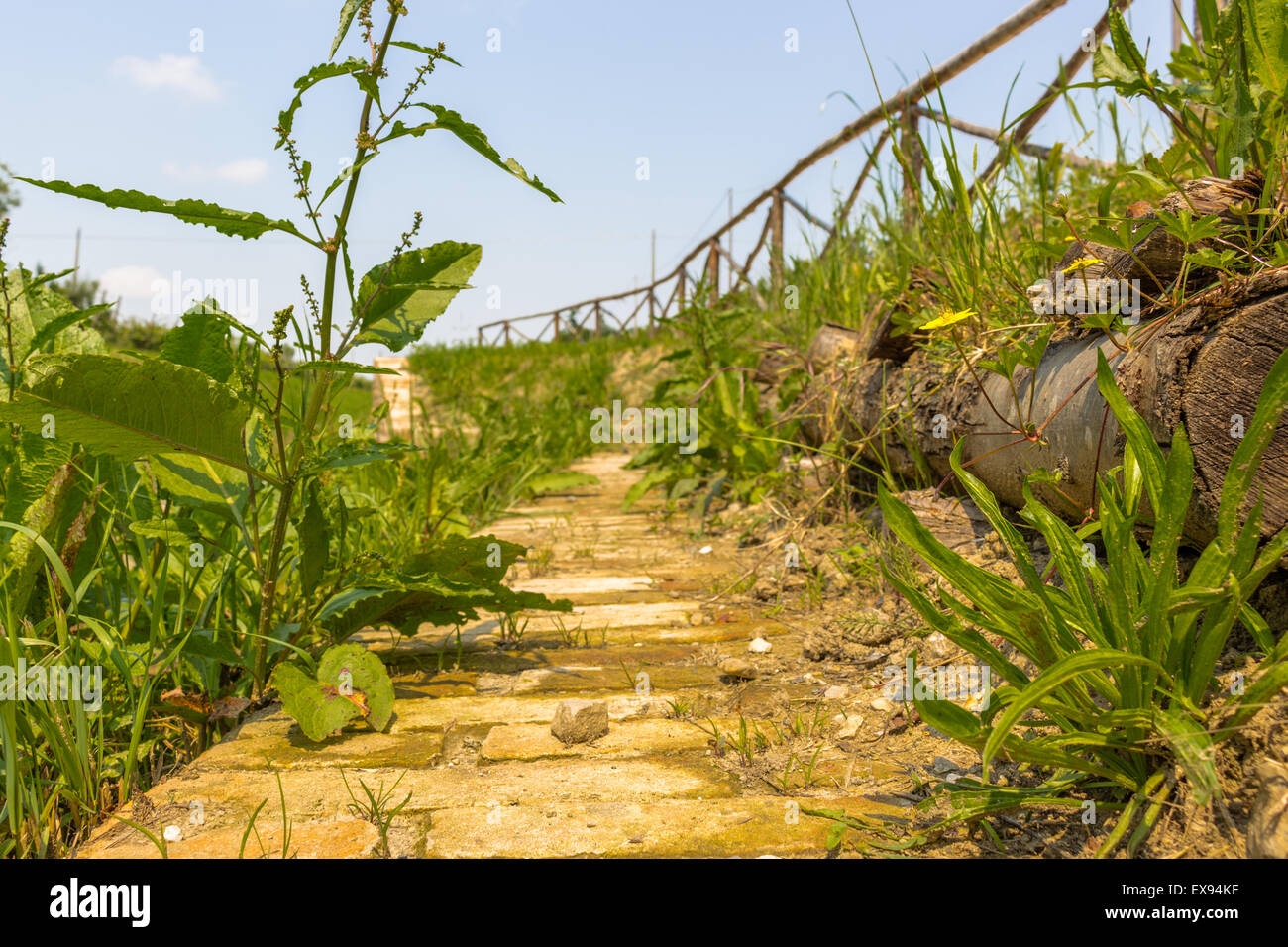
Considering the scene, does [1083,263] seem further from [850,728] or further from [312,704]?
[312,704]

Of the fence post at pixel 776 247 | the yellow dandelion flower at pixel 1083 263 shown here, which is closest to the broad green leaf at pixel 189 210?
the yellow dandelion flower at pixel 1083 263

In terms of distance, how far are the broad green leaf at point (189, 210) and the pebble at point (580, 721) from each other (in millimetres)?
1013

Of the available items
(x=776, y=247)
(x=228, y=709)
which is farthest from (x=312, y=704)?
(x=776, y=247)

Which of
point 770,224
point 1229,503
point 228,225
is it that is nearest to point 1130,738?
point 1229,503

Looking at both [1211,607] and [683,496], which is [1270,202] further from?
[683,496]

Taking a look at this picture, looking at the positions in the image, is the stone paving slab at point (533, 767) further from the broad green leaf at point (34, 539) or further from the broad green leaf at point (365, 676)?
the broad green leaf at point (34, 539)

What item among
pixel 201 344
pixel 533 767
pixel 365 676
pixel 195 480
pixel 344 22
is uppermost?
pixel 344 22

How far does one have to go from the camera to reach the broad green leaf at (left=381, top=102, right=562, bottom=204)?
1.48 m

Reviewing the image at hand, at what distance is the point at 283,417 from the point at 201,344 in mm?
317

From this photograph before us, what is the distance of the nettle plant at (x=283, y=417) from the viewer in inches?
56.7

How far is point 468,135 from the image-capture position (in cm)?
149

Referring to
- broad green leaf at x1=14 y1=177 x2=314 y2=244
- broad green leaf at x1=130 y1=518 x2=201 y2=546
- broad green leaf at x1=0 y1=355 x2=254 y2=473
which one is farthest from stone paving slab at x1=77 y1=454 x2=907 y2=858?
broad green leaf at x1=14 y1=177 x2=314 y2=244

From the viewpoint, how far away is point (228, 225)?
4.86 feet
